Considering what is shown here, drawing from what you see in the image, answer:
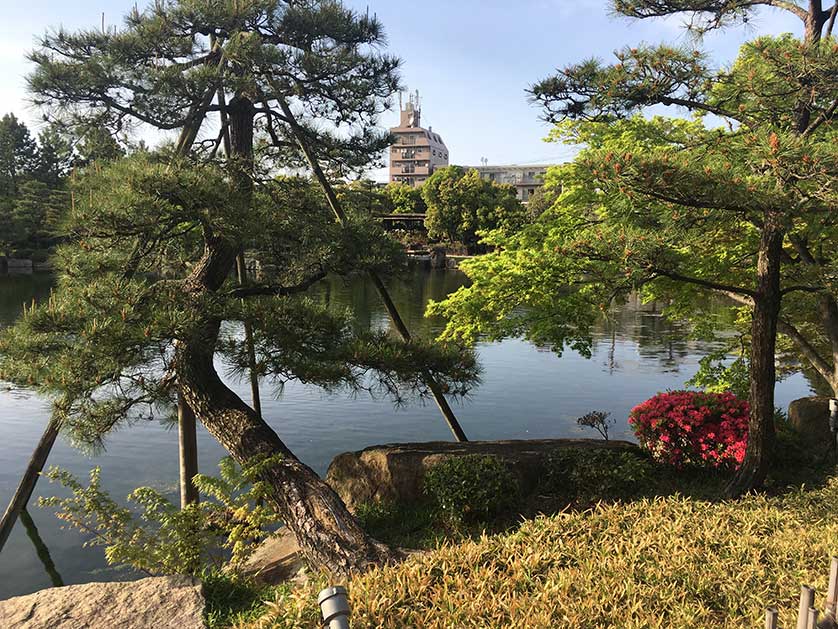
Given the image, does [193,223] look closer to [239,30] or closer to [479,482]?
[239,30]

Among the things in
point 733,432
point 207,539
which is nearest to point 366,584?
point 207,539

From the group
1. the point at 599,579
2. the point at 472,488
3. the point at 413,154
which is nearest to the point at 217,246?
the point at 472,488

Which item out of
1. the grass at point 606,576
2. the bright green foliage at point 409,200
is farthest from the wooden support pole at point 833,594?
the bright green foliage at point 409,200

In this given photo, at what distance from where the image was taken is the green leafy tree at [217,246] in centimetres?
427

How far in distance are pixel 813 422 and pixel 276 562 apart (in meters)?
6.58

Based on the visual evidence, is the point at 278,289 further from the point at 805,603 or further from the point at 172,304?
the point at 805,603

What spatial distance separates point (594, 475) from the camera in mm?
5988

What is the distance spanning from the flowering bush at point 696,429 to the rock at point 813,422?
3.19 ft

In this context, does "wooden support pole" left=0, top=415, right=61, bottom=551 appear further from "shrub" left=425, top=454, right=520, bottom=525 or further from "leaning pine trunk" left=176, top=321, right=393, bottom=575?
"shrub" left=425, top=454, right=520, bottom=525

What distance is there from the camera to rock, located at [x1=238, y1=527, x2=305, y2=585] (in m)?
5.43

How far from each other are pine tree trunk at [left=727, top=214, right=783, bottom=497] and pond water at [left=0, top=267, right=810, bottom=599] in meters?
1.63

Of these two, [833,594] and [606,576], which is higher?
[833,594]

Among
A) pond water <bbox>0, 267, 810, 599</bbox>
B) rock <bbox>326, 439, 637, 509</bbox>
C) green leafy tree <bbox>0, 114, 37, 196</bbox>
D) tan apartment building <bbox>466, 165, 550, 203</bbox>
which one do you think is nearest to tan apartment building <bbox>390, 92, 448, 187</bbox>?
tan apartment building <bbox>466, 165, 550, 203</bbox>

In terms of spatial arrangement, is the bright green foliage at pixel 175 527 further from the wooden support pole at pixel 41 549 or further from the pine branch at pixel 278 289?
the wooden support pole at pixel 41 549
